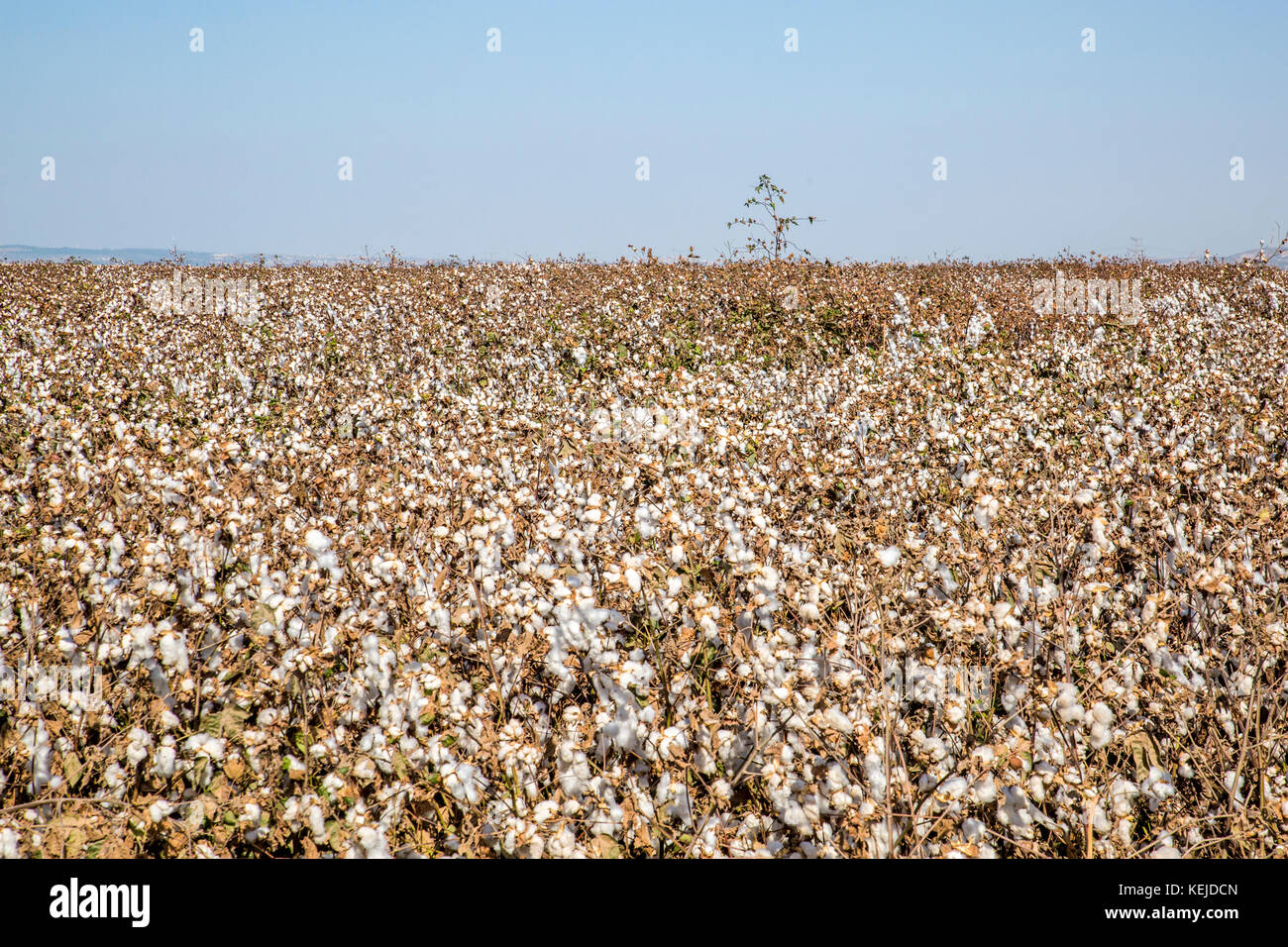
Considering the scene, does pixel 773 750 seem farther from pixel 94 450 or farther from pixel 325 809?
pixel 94 450

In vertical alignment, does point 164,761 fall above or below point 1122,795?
above

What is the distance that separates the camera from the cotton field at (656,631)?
2277mm

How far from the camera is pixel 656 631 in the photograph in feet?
10.1

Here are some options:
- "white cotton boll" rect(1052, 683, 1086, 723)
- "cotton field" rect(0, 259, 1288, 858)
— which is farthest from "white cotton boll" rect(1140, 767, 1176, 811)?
"white cotton boll" rect(1052, 683, 1086, 723)

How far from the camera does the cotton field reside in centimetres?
228

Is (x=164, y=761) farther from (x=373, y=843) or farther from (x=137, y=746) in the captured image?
(x=373, y=843)

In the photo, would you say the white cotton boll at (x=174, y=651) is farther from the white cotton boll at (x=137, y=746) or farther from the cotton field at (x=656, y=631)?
the white cotton boll at (x=137, y=746)

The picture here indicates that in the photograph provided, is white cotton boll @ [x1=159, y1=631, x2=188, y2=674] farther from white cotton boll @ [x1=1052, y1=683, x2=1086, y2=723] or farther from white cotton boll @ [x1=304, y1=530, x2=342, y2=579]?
white cotton boll @ [x1=1052, y1=683, x2=1086, y2=723]

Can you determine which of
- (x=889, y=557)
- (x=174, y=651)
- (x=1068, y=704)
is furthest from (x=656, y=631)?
(x=174, y=651)

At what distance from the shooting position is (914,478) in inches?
191

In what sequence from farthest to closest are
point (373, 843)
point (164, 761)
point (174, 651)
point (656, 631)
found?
1. point (656, 631)
2. point (174, 651)
3. point (164, 761)
4. point (373, 843)

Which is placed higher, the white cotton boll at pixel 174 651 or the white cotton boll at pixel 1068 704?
the white cotton boll at pixel 174 651

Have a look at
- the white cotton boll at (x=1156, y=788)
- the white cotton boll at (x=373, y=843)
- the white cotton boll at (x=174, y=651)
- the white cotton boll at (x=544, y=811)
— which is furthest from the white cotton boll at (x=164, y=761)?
→ the white cotton boll at (x=1156, y=788)
